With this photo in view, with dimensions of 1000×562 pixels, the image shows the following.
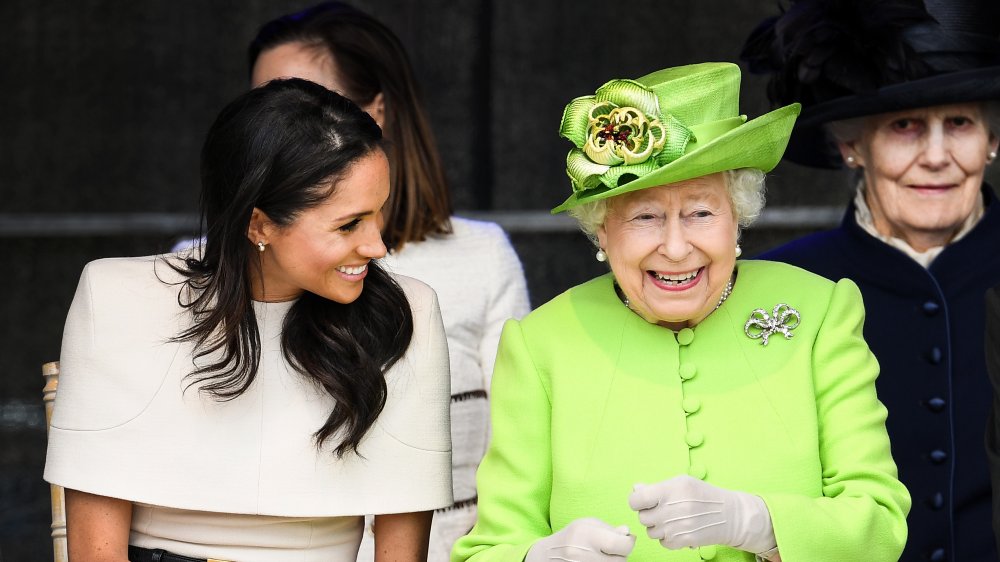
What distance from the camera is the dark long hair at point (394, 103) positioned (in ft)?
12.8

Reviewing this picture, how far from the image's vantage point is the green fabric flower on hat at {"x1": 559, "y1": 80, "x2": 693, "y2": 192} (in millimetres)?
2945

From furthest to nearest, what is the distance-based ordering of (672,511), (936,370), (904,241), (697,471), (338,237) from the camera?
(904,241), (936,370), (338,237), (697,471), (672,511)

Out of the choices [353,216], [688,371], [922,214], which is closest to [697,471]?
[688,371]

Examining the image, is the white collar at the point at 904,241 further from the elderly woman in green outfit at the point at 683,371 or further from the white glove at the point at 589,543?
the white glove at the point at 589,543

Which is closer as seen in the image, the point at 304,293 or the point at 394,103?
the point at 304,293

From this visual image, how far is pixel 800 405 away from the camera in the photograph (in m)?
2.96

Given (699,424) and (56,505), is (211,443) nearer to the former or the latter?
(56,505)

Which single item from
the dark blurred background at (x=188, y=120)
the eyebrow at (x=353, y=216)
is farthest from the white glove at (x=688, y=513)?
the dark blurred background at (x=188, y=120)

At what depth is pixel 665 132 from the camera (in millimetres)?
2953

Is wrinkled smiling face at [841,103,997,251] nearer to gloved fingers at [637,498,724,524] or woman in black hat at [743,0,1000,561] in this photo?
woman in black hat at [743,0,1000,561]

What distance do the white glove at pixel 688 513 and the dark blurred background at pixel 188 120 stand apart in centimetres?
439

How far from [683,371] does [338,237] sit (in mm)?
755

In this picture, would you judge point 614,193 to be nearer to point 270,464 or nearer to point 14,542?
point 270,464

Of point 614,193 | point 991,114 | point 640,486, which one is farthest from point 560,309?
point 991,114
